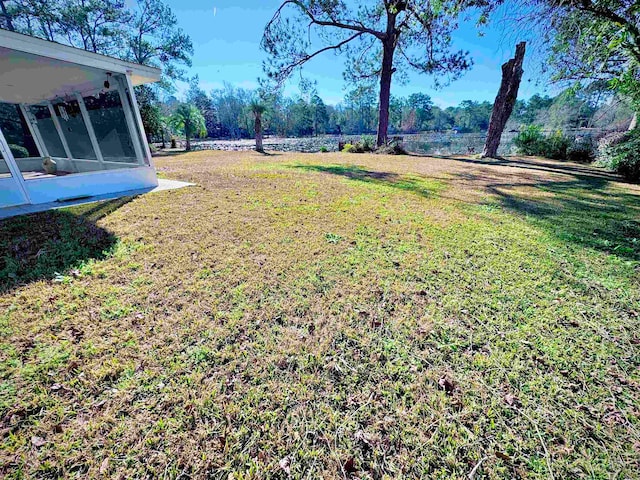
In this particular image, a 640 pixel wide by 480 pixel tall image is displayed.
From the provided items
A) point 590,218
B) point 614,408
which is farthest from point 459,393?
point 590,218

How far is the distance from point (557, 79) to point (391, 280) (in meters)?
11.0

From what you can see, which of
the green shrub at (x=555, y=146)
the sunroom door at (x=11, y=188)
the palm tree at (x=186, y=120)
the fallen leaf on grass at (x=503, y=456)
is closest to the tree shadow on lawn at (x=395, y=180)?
the fallen leaf on grass at (x=503, y=456)

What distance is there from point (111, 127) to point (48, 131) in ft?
11.3

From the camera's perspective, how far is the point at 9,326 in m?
2.04

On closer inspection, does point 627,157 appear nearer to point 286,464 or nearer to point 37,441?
point 286,464

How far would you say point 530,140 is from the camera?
51.2ft

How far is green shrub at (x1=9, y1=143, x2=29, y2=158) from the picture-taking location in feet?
22.3

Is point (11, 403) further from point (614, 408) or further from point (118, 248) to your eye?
point (614, 408)

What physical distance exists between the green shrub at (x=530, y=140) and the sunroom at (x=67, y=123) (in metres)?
19.4

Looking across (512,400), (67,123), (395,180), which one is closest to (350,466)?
(512,400)

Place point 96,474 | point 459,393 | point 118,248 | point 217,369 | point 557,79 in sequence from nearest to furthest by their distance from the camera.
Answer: point 96,474, point 459,393, point 217,369, point 118,248, point 557,79

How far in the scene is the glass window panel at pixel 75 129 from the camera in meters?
6.77

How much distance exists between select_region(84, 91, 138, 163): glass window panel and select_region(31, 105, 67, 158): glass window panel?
2289 mm

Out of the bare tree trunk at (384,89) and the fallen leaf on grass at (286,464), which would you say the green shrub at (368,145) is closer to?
the bare tree trunk at (384,89)
